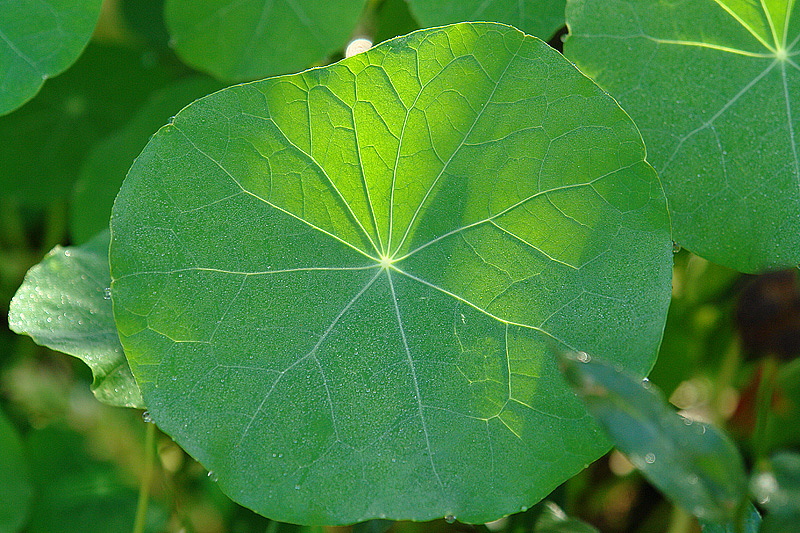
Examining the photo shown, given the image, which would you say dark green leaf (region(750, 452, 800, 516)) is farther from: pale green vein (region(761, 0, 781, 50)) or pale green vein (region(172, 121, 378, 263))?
pale green vein (region(761, 0, 781, 50))

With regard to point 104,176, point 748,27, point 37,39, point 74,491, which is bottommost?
point 74,491

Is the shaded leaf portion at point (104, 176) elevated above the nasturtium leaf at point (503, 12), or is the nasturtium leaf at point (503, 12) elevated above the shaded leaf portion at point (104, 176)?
the nasturtium leaf at point (503, 12)

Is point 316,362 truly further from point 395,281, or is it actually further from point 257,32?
point 257,32

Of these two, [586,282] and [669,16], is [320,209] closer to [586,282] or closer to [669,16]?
[586,282]

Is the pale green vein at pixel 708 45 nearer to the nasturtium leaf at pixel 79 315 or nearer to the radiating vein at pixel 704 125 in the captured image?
the radiating vein at pixel 704 125

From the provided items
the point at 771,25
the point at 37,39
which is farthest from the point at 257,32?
the point at 771,25

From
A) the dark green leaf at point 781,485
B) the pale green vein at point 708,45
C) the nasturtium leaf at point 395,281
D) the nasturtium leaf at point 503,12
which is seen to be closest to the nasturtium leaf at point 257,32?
the nasturtium leaf at point 503,12

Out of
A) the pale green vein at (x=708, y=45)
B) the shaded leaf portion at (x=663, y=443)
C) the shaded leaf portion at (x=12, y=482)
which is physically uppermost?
the pale green vein at (x=708, y=45)
